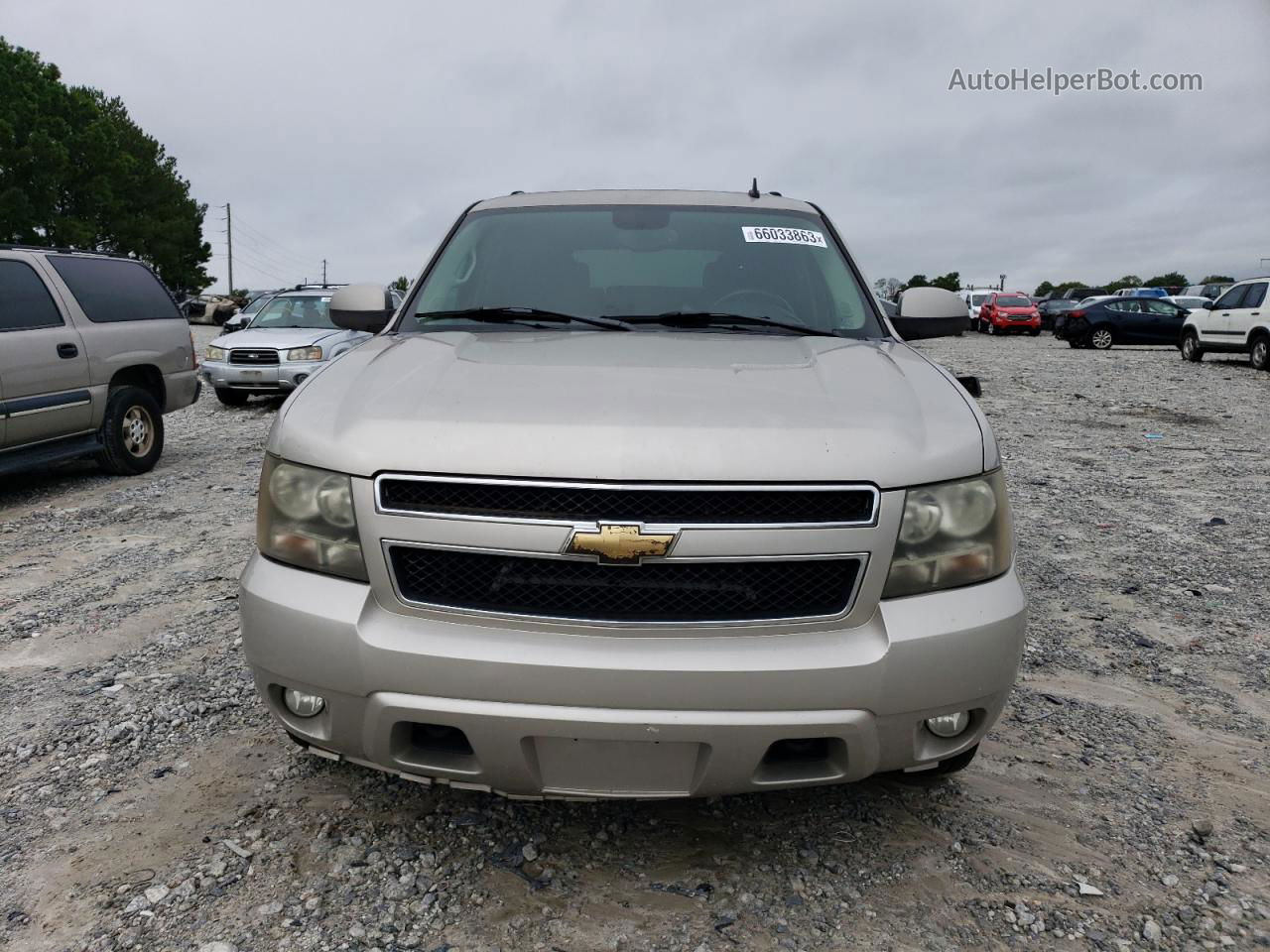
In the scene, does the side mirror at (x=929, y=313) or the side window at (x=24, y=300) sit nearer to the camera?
the side mirror at (x=929, y=313)

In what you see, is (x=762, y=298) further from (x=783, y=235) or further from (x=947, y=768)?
(x=947, y=768)

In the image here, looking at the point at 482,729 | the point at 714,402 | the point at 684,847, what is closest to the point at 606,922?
the point at 684,847

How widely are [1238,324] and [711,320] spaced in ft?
60.4

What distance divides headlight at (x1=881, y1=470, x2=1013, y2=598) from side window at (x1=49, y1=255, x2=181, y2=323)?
7003 millimetres

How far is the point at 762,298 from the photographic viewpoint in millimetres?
3158

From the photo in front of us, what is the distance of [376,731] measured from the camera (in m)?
1.95

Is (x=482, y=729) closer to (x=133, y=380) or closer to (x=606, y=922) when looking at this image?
(x=606, y=922)

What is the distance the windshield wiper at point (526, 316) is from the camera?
114 inches

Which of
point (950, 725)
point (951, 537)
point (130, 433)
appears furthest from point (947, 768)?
point (130, 433)

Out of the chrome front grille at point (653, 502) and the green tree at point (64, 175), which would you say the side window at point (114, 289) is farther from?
the green tree at point (64, 175)

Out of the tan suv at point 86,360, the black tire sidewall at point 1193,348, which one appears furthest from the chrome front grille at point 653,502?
the black tire sidewall at point 1193,348

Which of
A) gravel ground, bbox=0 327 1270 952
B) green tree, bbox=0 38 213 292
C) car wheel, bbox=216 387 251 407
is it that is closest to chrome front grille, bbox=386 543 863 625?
gravel ground, bbox=0 327 1270 952

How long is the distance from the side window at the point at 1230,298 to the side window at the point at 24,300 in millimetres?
19323

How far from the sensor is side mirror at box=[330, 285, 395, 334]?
3.44 meters
